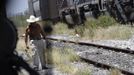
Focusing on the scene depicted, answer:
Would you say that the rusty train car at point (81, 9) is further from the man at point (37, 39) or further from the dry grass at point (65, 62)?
the man at point (37, 39)

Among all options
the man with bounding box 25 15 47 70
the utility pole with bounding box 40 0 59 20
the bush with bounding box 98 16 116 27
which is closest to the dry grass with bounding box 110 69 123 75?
the man with bounding box 25 15 47 70

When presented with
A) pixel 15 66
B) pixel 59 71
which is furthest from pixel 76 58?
pixel 15 66

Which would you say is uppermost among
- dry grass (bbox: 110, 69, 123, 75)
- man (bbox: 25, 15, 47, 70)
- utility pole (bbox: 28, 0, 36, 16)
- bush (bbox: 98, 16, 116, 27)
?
man (bbox: 25, 15, 47, 70)

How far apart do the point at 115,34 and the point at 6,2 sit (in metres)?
12.4

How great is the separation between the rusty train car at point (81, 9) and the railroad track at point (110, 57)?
284 inches

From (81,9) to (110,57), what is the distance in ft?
55.9

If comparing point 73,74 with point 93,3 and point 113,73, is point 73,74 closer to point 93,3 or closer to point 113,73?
point 113,73

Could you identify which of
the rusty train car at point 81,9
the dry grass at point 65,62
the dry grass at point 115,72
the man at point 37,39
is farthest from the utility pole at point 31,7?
the dry grass at point 115,72

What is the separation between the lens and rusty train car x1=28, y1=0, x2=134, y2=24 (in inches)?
891

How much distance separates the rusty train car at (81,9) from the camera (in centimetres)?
2264

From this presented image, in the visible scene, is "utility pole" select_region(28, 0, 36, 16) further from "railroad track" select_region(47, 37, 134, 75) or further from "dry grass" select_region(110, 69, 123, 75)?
"dry grass" select_region(110, 69, 123, 75)

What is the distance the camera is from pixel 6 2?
6.89 m

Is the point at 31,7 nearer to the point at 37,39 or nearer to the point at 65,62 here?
the point at 65,62

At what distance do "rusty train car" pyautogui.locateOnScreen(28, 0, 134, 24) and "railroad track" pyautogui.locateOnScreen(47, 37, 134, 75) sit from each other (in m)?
7.21
